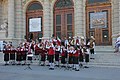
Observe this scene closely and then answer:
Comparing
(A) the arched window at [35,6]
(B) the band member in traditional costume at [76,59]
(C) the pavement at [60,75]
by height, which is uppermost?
(A) the arched window at [35,6]

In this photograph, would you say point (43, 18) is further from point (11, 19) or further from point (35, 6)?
point (11, 19)

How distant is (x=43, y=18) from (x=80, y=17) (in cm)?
483

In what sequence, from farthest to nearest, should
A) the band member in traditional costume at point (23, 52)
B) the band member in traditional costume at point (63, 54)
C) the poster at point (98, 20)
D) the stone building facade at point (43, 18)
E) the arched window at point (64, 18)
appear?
1. the arched window at point (64, 18)
2. the poster at point (98, 20)
3. the stone building facade at point (43, 18)
4. the band member in traditional costume at point (23, 52)
5. the band member in traditional costume at point (63, 54)

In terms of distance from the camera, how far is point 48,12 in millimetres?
30984

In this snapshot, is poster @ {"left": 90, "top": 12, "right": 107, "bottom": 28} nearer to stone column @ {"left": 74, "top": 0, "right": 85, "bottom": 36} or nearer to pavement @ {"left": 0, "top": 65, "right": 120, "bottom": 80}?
stone column @ {"left": 74, "top": 0, "right": 85, "bottom": 36}

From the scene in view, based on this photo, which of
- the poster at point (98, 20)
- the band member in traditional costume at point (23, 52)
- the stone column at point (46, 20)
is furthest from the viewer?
the stone column at point (46, 20)

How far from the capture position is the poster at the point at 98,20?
1094 inches

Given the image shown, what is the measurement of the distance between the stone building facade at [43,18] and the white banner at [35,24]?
26.3 inches

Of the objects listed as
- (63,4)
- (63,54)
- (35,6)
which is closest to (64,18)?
(63,4)

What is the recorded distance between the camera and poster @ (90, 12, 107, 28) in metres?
27.8

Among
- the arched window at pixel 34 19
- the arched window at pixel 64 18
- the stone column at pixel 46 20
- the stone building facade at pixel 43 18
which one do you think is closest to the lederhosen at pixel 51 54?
the stone building facade at pixel 43 18

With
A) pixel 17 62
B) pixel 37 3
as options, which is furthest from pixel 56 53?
pixel 37 3

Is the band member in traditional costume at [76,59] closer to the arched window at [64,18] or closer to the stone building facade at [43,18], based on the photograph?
the stone building facade at [43,18]

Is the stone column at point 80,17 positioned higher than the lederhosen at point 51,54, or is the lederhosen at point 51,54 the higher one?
the stone column at point 80,17
